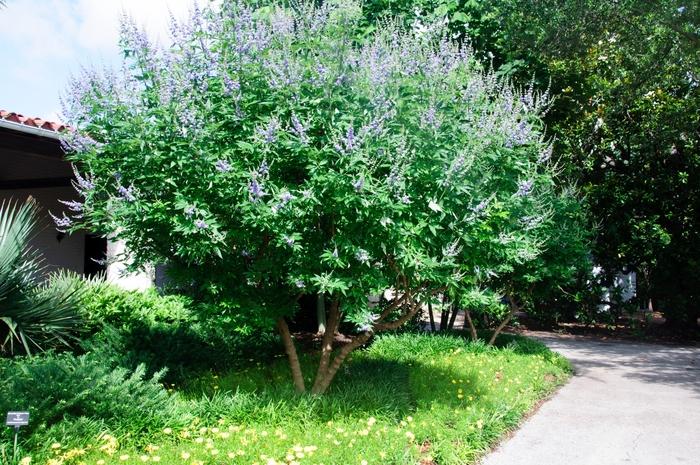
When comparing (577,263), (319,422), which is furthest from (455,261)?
(577,263)

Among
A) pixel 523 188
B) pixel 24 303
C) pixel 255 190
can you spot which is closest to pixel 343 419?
pixel 255 190

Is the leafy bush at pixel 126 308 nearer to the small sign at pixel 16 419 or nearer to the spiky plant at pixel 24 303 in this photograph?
the spiky plant at pixel 24 303

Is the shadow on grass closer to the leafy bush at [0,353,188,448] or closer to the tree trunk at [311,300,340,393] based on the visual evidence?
the tree trunk at [311,300,340,393]

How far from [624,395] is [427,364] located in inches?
100

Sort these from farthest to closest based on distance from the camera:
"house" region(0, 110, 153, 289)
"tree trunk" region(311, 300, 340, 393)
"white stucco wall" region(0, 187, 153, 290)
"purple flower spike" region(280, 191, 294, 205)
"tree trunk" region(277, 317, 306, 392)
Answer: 1. "white stucco wall" region(0, 187, 153, 290)
2. "house" region(0, 110, 153, 289)
3. "tree trunk" region(311, 300, 340, 393)
4. "tree trunk" region(277, 317, 306, 392)
5. "purple flower spike" region(280, 191, 294, 205)

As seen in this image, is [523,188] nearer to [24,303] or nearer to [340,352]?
[340,352]

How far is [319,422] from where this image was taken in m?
5.29

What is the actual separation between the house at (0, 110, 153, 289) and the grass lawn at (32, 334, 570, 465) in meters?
3.06

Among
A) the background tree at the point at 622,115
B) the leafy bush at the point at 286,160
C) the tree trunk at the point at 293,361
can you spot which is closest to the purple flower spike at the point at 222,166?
the leafy bush at the point at 286,160

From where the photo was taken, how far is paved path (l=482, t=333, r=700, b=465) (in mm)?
5293

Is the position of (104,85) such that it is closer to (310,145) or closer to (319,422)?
(310,145)

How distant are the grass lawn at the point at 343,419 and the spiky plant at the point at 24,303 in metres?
1.61

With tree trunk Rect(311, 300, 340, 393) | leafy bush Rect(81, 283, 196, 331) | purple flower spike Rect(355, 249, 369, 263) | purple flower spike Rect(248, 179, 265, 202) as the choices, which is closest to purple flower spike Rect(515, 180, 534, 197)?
purple flower spike Rect(355, 249, 369, 263)

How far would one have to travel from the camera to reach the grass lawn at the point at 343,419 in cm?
438
